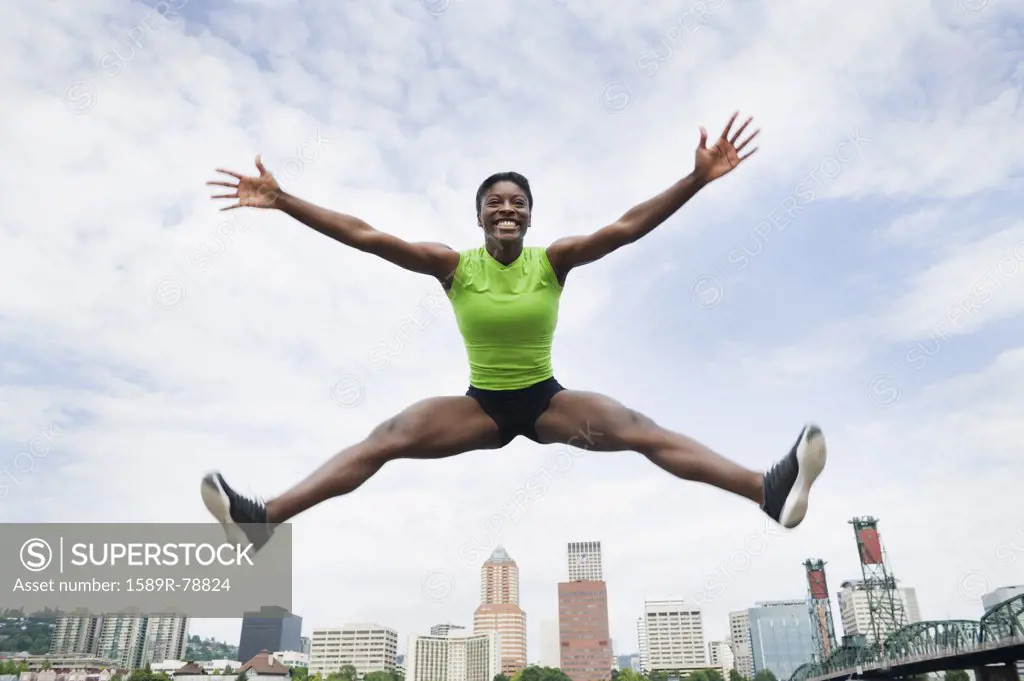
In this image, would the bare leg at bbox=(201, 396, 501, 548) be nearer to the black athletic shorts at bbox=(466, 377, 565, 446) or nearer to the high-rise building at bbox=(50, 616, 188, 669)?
the black athletic shorts at bbox=(466, 377, 565, 446)

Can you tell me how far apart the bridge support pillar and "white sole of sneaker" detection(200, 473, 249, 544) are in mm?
62118

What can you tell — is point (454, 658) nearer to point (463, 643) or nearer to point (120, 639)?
point (463, 643)

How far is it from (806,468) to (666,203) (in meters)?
2.06

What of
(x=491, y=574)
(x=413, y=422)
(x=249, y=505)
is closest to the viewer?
(x=249, y=505)

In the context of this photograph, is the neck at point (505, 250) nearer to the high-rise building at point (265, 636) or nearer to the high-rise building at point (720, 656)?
the high-rise building at point (265, 636)

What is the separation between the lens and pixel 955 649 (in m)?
55.4

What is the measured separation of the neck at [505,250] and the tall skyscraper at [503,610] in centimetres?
14221

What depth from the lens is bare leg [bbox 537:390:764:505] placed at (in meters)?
5.11

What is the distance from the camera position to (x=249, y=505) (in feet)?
16.5

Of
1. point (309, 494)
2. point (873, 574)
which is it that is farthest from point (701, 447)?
point (873, 574)

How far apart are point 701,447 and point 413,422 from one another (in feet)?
6.68

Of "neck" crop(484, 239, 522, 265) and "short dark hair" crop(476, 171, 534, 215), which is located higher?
"short dark hair" crop(476, 171, 534, 215)

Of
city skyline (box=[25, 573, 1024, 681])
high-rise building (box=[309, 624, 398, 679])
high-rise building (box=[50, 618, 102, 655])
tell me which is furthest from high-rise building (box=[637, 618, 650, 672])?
high-rise building (box=[50, 618, 102, 655])

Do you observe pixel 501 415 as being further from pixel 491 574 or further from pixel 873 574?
pixel 491 574
